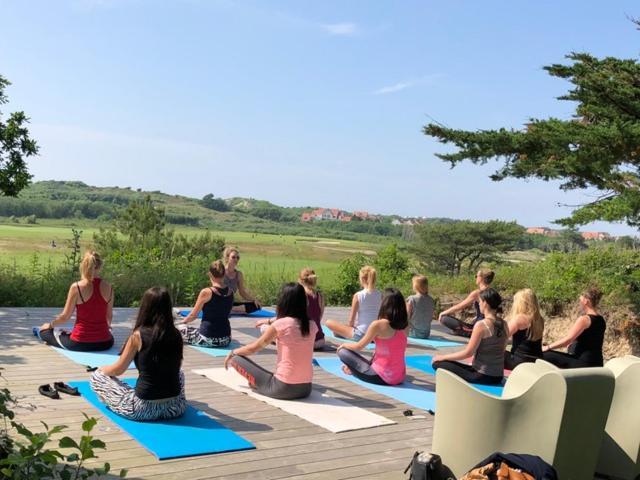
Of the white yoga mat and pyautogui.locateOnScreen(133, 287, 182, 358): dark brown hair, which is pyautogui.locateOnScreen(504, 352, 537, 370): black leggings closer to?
the white yoga mat

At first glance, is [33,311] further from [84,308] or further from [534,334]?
[534,334]

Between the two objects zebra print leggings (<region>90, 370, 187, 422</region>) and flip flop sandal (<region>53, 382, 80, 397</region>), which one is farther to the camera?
flip flop sandal (<region>53, 382, 80, 397</region>)

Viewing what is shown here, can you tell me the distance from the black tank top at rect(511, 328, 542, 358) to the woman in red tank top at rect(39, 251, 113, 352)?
162 inches

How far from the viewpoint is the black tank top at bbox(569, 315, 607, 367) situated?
633cm

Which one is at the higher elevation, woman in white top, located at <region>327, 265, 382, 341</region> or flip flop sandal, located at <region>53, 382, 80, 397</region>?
woman in white top, located at <region>327, 265, 382, 341</region>

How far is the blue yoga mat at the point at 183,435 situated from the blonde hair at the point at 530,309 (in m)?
3.30

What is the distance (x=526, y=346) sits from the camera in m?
6.58

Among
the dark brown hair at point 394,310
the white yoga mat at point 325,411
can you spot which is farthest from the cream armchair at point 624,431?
the dark brown hair at point 394,310

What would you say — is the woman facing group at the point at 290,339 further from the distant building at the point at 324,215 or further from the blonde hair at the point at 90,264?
the distant building at the point at 324,215

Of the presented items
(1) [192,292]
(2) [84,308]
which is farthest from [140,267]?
(2) [84,308]

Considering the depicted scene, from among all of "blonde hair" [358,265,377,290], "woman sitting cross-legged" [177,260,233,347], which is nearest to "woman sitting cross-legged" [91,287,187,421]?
"woman sitting cross-legged" [177,260,233,347]

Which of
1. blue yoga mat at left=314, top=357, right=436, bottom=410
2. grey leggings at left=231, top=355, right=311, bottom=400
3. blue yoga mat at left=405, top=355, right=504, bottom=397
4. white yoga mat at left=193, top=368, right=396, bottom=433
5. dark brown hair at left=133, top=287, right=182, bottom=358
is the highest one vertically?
dark brown hair at left=133, top=287, right=182, bottom=358

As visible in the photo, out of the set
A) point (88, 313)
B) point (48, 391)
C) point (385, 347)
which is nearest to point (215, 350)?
point (88, 313)

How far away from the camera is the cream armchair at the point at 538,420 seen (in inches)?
131
